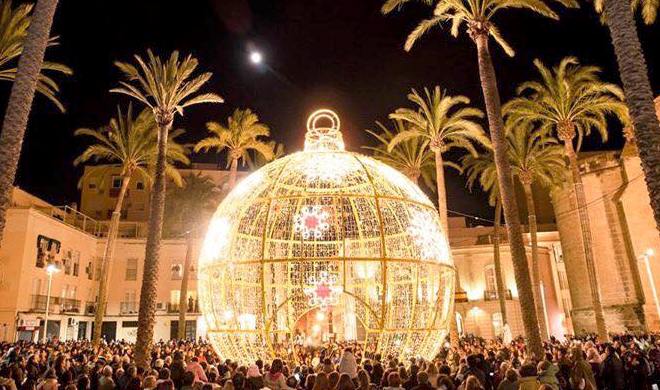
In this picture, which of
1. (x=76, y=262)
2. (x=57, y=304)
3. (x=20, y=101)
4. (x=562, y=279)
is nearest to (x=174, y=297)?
(x=76, y=262)

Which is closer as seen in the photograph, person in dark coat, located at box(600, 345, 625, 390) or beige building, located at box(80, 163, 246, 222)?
person in dark coat, located at box(600, 345, 625, 390)

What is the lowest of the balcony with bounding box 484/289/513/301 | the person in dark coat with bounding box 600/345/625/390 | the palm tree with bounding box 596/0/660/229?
the person in dark coat with bounding box 600/345/625/390

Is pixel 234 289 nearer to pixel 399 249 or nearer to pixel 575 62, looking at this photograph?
pixel 399 249

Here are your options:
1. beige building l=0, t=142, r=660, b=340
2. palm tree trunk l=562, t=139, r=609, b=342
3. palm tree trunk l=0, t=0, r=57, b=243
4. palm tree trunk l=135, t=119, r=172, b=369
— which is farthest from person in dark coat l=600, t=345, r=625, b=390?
palm tree trunk l=0, t=0, r=57, b=243

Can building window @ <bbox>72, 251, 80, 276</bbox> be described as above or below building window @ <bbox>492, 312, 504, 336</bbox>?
above

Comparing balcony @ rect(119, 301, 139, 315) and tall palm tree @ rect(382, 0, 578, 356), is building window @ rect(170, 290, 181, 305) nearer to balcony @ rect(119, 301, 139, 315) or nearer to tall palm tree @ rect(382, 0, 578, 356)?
A: balcony @ rect(119, 301, 139, 315)

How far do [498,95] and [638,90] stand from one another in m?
6.77

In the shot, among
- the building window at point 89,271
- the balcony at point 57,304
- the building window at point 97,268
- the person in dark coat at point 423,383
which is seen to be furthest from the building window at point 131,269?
the person in dark coat at point 423,383

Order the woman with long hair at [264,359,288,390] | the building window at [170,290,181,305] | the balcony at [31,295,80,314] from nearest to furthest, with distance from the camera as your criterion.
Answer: the woman with long hair at [264,359,288,390]
the balcony at [31,295,80,314]
the building window at [170,290,181,305]

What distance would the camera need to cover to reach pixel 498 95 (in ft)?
56.7

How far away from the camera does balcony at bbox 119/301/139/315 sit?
46750 millimetres

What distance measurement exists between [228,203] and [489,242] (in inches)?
1575

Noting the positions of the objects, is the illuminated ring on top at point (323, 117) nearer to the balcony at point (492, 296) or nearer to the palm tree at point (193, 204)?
the palm tree at point (193, 204)

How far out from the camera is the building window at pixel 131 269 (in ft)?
156
